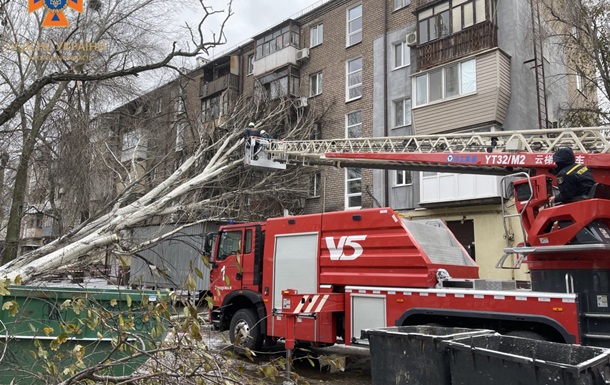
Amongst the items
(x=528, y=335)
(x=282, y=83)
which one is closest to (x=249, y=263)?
(x=528, y=335)

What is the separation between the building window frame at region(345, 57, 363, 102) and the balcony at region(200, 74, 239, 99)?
24.9 feet

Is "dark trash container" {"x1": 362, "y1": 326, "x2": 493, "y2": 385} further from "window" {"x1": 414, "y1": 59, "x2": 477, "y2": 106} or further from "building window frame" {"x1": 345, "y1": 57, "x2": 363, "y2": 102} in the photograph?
"building window frame" {"x1": 345, "y1": 57, "x2": 363, "y2": 102}

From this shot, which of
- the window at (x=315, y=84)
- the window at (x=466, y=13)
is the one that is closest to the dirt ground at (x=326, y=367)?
the window at (x=466, y=13)

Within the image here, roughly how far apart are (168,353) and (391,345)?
2341 mm

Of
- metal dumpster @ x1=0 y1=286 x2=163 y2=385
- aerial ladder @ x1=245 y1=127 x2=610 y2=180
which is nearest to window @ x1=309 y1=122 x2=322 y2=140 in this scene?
aerial ladder @ x1=245 y1=127 x2=610 y2=180

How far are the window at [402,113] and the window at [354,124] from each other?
1.86 m

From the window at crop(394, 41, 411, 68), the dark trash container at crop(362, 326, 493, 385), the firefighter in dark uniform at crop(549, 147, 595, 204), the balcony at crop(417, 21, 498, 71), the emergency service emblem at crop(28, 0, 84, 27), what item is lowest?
the dark trash container at crop(362, 326, 493, 385)

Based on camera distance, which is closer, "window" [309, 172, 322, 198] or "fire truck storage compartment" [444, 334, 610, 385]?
"fire truck storage compartment" [444, 334, 610, 385]

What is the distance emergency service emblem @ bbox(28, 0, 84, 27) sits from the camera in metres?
11.4

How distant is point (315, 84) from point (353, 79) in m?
2.43

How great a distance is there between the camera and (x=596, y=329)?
5730mm

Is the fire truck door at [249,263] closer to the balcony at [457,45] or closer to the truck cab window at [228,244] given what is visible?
the truck cab window at [228,244]

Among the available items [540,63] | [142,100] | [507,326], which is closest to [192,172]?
[142,100]

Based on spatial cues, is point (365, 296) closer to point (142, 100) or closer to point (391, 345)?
point (391, 345)
